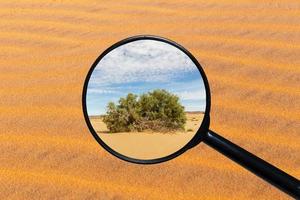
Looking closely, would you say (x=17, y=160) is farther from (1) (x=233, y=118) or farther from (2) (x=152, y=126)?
(2) (x=152, y=126)

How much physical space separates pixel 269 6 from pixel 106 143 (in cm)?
315

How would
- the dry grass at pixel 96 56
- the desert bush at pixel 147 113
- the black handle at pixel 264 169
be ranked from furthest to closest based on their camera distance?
the dry grass at pixel 96 56 < the desert bush at pixel 147 113 < the black handle at pixel 264 169

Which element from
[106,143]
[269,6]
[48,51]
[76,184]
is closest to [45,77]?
[48,51]

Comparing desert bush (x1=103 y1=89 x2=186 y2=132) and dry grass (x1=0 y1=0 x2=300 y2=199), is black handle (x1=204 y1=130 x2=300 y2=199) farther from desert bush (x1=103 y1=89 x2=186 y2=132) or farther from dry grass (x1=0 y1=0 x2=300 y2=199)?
dry grass (x1=0 y1=0 x2=300 y2=199)

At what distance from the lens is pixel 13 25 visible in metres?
4.12

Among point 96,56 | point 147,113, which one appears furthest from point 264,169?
point 96,56

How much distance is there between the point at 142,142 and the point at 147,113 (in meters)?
0.09

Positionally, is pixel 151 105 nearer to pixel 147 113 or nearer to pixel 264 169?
pixel 147 113

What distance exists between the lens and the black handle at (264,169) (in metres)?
1.10

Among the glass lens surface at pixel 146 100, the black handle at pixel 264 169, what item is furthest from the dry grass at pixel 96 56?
the black handle at pixel 264 169

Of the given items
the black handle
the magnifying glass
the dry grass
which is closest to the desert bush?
the magnifying glass

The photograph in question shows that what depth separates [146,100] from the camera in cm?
127

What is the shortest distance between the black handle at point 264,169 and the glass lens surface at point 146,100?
93 mm

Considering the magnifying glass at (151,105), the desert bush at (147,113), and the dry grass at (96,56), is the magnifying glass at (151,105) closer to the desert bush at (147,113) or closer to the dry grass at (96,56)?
the desert bush at (147,113)
